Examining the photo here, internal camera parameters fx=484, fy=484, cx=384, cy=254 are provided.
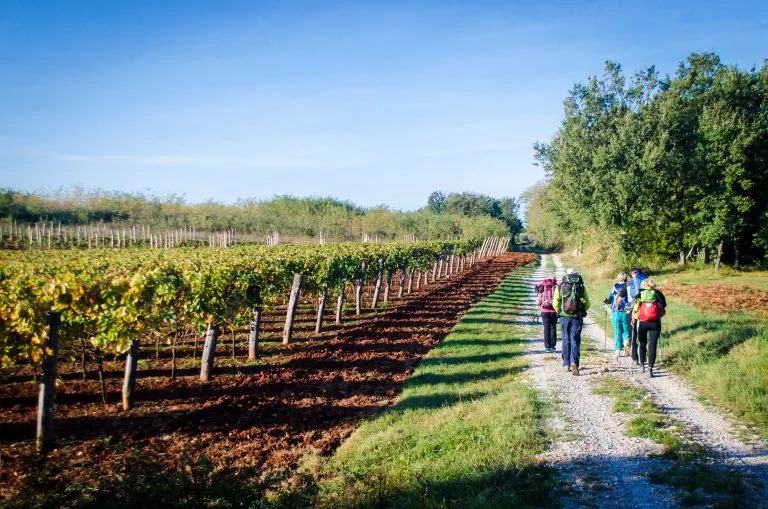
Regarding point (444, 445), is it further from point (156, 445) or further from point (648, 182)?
point (648, 182)

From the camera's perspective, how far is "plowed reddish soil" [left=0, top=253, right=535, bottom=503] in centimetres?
627

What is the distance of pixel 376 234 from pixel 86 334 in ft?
180

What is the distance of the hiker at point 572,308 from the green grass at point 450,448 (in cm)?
128

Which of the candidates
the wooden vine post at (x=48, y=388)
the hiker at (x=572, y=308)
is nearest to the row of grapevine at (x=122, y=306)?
the wooden vine post at (x=48, y=388)

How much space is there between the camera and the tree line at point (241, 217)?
174ft

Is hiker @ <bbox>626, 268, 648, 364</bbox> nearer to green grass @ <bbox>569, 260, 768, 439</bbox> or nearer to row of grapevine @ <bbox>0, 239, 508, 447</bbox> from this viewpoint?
green grass @ <bbox>569, 260, 768, 439</bbox>

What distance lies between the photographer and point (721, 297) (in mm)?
18984

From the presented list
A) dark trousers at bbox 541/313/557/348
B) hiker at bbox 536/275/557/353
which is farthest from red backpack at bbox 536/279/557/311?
dark trousers at bbox 541/313/557/348

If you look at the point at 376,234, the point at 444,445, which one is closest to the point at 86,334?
the point at 444,445

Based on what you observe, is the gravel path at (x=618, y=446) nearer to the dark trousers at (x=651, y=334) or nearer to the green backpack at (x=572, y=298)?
the dark trousers at (x=651, y=334)

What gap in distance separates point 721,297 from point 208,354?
62.6 feet

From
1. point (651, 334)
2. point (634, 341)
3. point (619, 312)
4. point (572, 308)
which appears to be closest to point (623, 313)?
point (619, 312)

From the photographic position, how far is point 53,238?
43.2 m

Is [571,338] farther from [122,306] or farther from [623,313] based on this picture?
[122,306]
